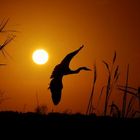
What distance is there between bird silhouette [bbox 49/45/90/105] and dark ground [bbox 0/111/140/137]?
1.61m

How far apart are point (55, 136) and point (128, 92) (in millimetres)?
2369

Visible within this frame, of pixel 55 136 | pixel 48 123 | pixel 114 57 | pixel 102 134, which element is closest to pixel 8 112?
pixel 48 123

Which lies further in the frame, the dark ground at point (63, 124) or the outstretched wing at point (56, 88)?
the outstretched wing at point (56, 88)

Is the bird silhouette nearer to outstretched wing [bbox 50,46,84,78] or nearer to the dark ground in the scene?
outstretched wing [bbox 50,46,84,78]

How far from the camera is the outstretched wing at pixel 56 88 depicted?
3.95m

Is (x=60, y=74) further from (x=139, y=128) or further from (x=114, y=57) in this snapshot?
(x=139, y=128)

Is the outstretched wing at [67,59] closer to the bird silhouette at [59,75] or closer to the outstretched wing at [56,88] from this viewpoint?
the bird silhouette at [59,75]

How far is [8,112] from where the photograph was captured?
242 cm

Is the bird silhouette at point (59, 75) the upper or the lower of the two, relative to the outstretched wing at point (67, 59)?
lower

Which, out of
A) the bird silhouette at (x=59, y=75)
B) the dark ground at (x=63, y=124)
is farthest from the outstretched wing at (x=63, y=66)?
the dark ground at (x=63, y=124)

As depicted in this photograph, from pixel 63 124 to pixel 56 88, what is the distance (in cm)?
194

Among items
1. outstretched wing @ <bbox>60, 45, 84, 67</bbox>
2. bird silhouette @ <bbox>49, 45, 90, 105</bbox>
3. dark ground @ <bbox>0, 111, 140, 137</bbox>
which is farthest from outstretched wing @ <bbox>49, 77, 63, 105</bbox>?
dark ground @ <bbox>0, 111, 140, 137</bbox>

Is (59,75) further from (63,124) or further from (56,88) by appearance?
(63,124)

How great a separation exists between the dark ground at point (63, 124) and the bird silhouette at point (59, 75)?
161 centimetres
